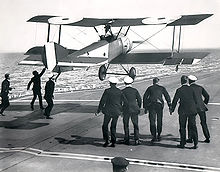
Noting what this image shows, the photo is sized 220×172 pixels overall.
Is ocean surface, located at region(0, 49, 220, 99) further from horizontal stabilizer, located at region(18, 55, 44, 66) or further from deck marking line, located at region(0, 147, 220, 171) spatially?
deck marking line, located at region(0, 147, 220, 171)

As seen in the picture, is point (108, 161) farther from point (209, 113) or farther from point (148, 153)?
point (209, 113)

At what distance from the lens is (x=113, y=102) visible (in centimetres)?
752

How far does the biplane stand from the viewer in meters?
11.6

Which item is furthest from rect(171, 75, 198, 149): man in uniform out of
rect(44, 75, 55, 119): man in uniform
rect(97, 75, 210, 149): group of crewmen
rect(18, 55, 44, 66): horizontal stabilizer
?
rect(18, 55, 44, 66): horizontal stabilizer

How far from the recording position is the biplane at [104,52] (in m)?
11.6

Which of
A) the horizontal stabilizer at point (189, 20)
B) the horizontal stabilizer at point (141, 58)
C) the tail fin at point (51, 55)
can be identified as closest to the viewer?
the tail fin at point (51, 55)

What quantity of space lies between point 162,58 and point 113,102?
7860 millimetres

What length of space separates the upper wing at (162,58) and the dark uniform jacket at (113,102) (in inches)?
237

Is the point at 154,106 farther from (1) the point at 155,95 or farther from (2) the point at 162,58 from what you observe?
(2) the point at 162,58

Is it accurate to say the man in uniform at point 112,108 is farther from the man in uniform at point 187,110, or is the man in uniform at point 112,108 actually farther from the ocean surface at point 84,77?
the ocean surface at point 84,77

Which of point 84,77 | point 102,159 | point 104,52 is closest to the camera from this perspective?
point 102,159

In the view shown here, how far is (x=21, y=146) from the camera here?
7.51m

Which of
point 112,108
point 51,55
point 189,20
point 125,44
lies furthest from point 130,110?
point 125,44

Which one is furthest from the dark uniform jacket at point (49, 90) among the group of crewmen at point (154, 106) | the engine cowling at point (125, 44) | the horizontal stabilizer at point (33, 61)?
the engine cowling at point (125, 44)
